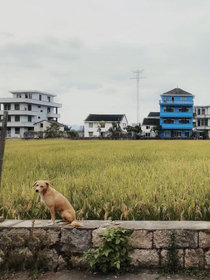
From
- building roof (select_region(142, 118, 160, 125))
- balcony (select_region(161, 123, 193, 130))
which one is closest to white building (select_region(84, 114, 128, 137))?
building roof (select_region(142, 118, 160, 125))

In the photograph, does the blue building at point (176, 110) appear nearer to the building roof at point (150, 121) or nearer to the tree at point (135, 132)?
the building roof at point (150, 121)

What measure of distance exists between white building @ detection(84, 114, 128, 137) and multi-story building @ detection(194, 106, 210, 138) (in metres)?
14.4

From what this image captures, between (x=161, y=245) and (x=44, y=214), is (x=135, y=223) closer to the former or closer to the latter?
(x=161, y=245)

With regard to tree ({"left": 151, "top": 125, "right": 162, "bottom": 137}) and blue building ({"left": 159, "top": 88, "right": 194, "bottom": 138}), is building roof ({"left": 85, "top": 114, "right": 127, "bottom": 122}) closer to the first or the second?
tree ({"left": 151, "top": 125, "right": 162, "bottom": 137})

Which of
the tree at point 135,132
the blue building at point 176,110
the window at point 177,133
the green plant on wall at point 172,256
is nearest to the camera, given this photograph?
the green plant on wall at point 172,256

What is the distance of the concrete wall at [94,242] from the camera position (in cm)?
300

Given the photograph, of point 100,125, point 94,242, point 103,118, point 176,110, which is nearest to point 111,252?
point 94,242

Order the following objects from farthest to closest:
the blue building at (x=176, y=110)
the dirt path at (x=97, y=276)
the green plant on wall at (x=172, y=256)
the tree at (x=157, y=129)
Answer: the blue building at (x=176, y=110), the tree at (x=157, y=129), the green plant on wall at (x=172, y=256), the dirt path at (x=97, y=276)

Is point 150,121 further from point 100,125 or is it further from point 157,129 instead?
point 100,125

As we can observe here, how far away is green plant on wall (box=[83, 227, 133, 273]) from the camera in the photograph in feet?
9.55

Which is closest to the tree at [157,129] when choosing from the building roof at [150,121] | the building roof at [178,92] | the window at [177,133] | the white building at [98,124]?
the window at [177,133]

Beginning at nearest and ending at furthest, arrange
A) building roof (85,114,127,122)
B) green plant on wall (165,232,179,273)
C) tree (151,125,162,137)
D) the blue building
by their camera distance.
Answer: green plant on wall (165,232,179,273), tree (151,125,162,137), the blue building, building roof (85,114,127,122)

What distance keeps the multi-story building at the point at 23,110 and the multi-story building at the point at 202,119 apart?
29769 mm

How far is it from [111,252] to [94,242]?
21 centimetres
